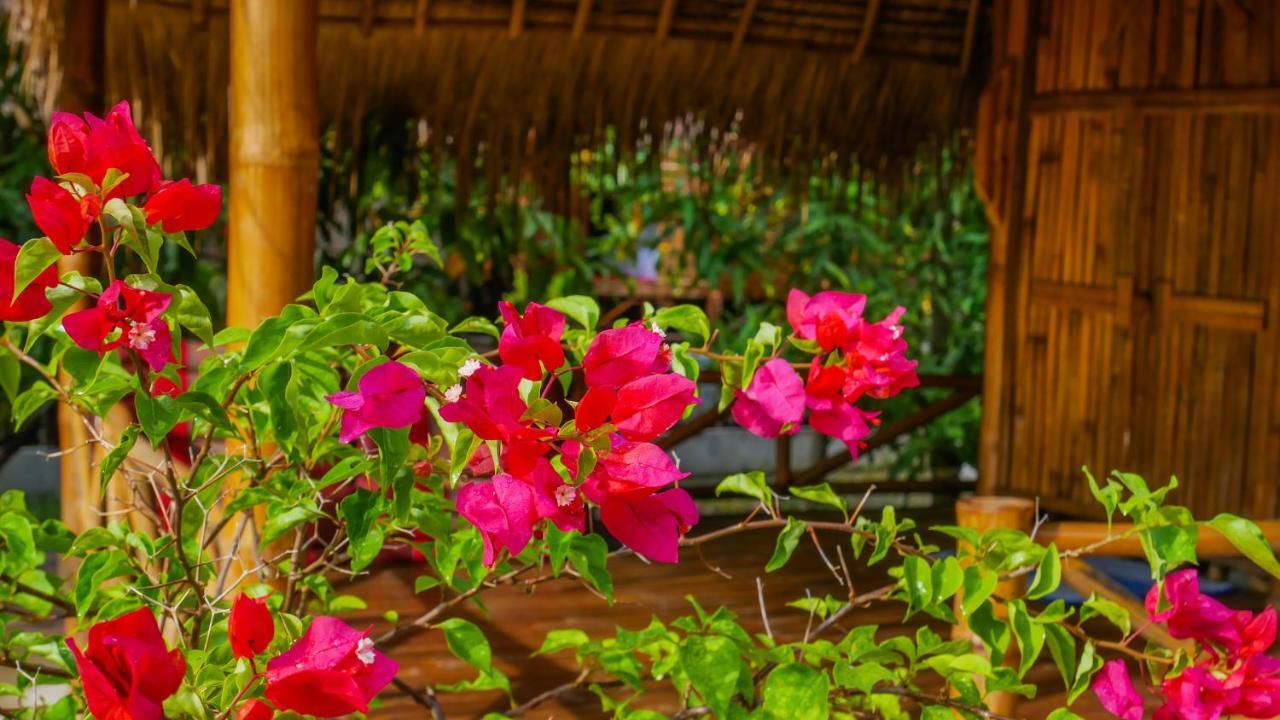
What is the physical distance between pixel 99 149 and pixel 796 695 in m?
0.67

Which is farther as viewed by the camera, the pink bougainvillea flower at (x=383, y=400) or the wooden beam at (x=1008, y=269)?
the wooden beam at (x=1008, y=269)

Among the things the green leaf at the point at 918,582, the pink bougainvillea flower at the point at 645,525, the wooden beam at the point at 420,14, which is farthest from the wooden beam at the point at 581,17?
the pink bougainvillea flower at the point at 645,525

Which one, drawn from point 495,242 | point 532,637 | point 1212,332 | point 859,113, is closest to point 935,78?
point 859,113

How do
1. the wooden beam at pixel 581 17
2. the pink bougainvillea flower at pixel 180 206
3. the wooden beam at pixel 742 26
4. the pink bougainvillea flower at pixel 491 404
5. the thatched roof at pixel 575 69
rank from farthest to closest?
the wooden beam at pixel 742 26
the wooden beam at pixel 581 17
the thatched roof at pixel 575 69
the pink bougainvillea flower at pixel 180 206
the pink bougainvillea flower at pixel 491 404

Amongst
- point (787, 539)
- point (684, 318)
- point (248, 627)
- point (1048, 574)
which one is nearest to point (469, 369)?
point (248, 627)

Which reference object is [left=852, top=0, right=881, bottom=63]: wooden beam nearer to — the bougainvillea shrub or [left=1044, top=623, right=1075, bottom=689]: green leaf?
the bougainvillea shrub

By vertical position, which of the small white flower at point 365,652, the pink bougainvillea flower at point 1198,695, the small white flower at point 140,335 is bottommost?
the pink bougainvillea flower at point 1198,695

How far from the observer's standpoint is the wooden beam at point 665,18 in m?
4.36

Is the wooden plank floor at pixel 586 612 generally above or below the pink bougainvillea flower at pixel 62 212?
below

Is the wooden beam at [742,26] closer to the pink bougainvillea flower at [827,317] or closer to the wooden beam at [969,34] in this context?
the wooden beam at [969,34]

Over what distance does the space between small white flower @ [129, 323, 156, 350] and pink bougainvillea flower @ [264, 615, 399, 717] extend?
0.21m

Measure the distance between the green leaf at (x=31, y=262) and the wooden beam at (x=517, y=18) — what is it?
3.41m

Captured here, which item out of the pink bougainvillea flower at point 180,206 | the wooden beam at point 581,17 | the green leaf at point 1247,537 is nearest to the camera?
the pink bougainvillea flower at point 180,206

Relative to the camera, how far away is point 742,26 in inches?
177
